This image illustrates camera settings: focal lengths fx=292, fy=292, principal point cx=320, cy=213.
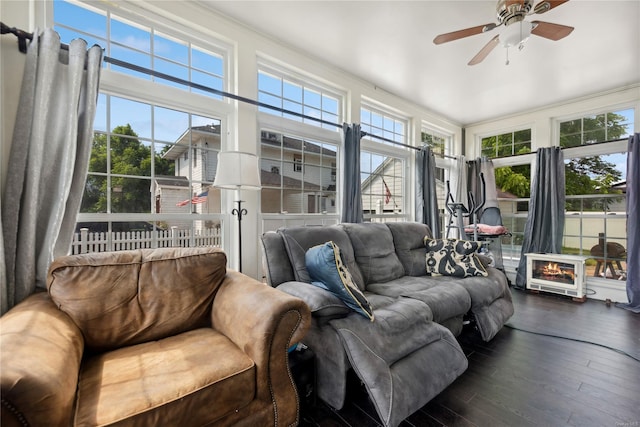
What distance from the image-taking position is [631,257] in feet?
11.1

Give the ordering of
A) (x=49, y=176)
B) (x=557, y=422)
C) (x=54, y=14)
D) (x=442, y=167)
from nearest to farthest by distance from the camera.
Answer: (x=557, y=422), (x=49, y=176), (x=54, y=14), (x=442, y=167)

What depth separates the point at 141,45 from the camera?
7.28 ft

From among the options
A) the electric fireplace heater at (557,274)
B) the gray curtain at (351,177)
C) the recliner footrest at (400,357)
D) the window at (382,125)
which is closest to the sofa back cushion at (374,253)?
the gray curtain at (351,177)

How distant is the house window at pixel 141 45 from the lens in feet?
6.46

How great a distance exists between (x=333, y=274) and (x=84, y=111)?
5.85 feet

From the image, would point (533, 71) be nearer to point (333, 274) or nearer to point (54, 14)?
point (333, 274)

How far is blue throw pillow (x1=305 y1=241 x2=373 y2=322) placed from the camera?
5.32 ft

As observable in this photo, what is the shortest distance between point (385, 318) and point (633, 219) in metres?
3.73

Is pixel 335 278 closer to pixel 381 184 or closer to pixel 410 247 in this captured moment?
pixel 410 247

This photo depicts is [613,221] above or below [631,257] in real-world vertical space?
above

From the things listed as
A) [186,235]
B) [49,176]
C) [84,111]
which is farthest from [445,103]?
[49,176]

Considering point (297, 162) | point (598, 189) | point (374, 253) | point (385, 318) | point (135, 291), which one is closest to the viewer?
point (135, 291)

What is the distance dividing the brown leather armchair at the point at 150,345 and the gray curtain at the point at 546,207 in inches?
164

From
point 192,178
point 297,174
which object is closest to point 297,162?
point 297,174
